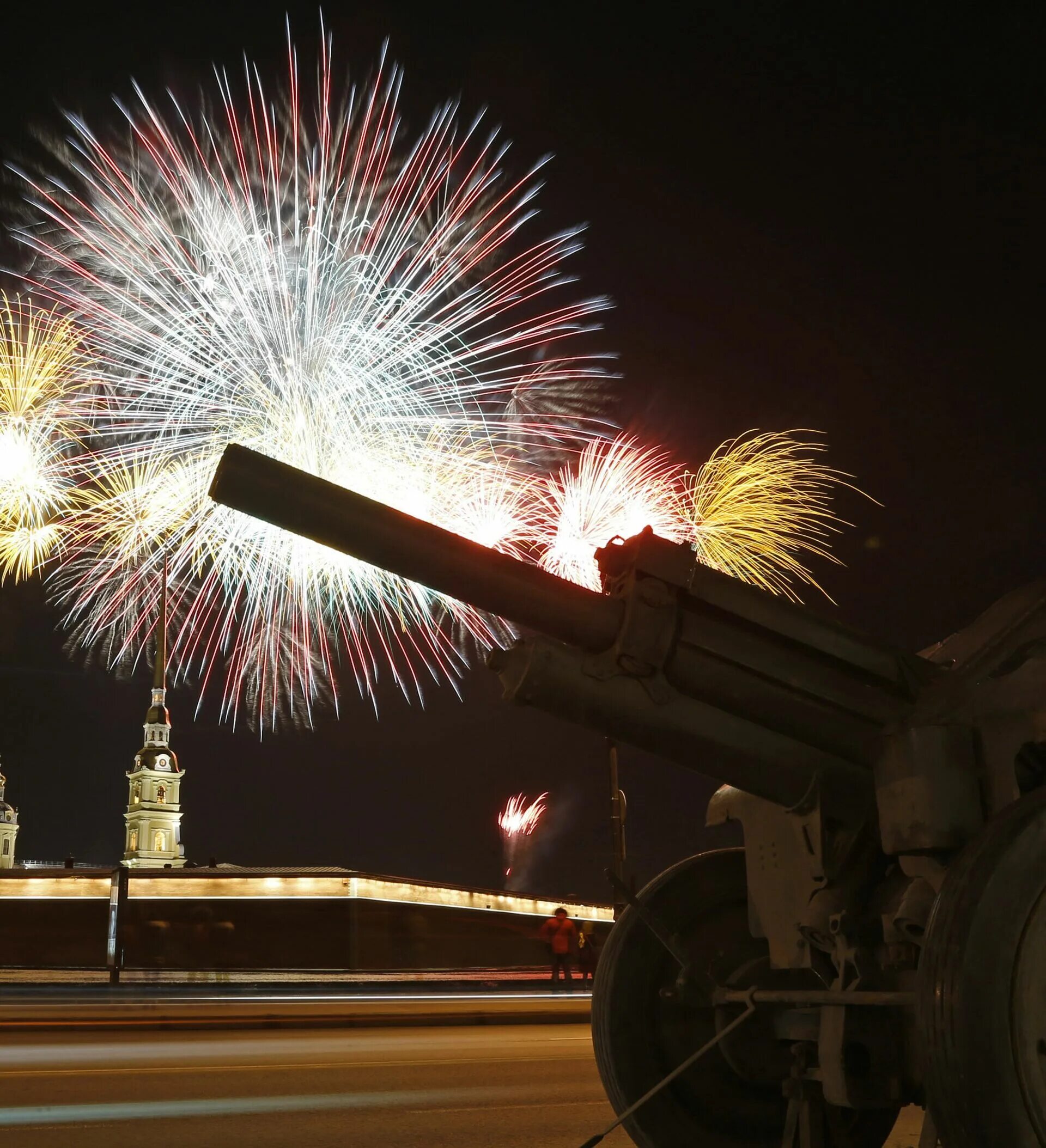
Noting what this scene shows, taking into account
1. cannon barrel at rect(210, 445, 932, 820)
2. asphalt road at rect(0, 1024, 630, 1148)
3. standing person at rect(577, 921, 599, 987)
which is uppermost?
cannon barrel at rect(210, 445, 932, 820)

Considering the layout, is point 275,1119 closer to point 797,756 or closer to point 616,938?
point 616,938

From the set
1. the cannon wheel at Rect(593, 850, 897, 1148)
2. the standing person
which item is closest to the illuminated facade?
the standing person

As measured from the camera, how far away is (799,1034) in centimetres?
425

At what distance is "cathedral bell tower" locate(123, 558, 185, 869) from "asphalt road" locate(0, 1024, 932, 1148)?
97676mm

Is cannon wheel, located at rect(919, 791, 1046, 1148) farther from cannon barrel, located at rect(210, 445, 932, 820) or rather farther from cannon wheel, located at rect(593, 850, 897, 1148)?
cannon wheel, located at rect(593, 850, 897, 1148)

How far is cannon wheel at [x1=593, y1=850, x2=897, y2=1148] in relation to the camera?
469cm

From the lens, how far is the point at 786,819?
4617 millimetres

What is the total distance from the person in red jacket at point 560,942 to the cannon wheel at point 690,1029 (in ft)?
60.9

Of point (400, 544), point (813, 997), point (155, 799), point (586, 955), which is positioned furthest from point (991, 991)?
point (155, 799)

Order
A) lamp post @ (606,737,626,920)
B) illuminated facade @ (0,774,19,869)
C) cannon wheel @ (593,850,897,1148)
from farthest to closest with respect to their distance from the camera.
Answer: illuminated facade @ (0,774,19,869) → lamp post @ (606,737,626,920) → cannon wheel @ (593,850,897,1148)

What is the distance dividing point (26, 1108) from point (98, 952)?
103ft

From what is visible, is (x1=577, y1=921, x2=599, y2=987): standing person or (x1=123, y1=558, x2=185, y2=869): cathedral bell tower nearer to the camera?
(x1=577, y1=921, x2=599, y2=987): standing person

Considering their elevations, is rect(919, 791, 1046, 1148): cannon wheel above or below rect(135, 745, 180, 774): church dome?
below

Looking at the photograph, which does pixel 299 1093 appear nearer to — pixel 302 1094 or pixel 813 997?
pixel 302 1094
